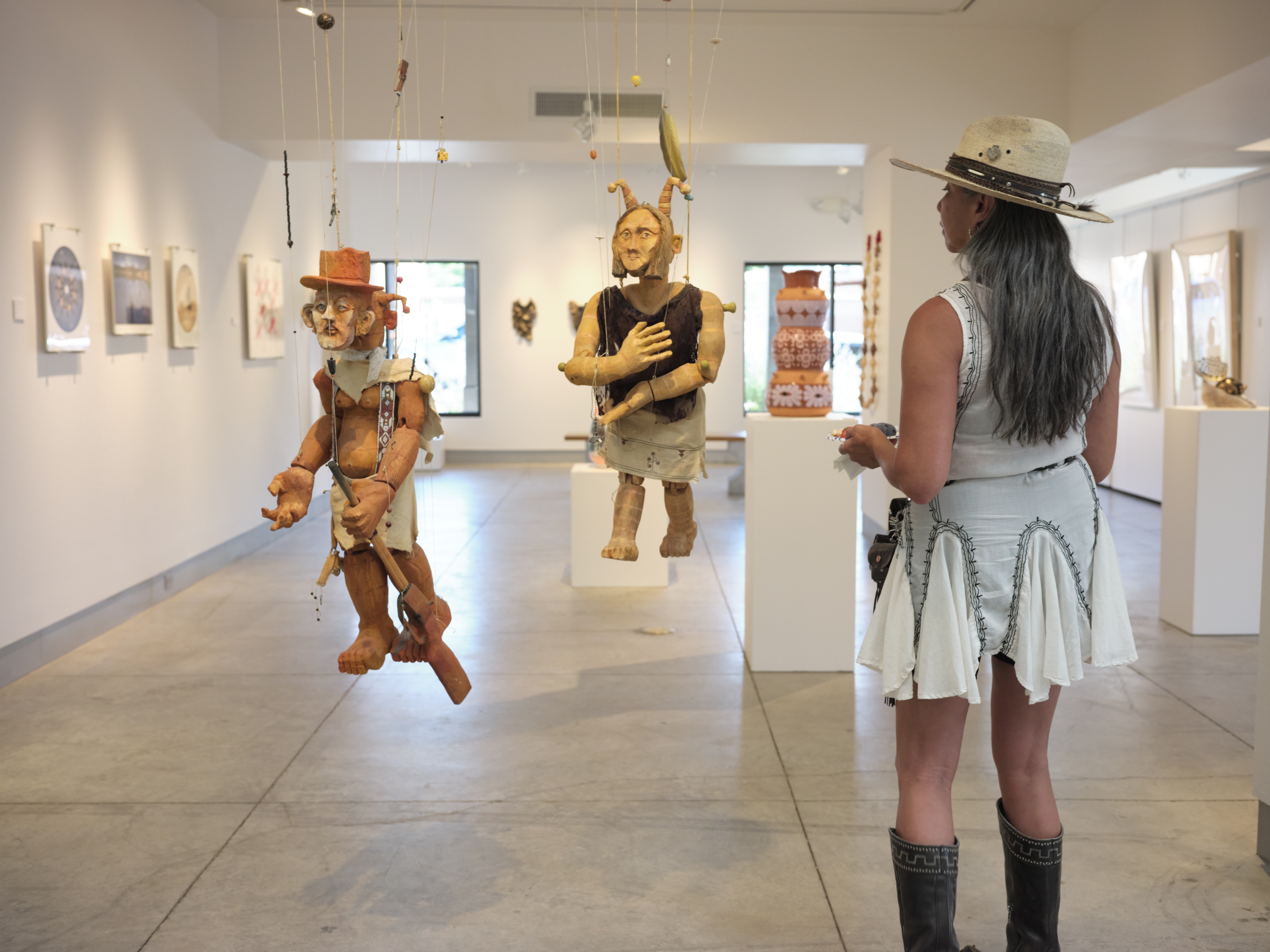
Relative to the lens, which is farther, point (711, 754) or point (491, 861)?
point (711, 754)

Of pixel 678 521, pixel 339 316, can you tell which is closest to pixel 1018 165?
pixel 678 521

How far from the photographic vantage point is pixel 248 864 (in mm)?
3018

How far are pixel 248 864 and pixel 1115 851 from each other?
7.82ft

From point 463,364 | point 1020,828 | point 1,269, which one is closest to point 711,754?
point 1020,828

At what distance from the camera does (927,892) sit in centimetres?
197

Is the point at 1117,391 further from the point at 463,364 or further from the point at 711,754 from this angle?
the point at 463,364

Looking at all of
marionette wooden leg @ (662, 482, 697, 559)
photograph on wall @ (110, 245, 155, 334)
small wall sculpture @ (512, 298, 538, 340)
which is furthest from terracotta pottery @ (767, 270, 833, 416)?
small wall sculpture @ (512, 298, 538, 340)

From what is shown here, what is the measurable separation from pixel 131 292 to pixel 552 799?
3847 millimetres

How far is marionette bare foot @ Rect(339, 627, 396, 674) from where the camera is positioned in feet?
7.32

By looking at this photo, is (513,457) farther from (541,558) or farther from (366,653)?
(366,653)

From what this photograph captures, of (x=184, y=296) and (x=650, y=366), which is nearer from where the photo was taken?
(x=650, y=366)

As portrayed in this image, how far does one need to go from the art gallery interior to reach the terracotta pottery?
2.4 inches

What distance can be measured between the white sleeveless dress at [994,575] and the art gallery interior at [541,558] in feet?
2.55

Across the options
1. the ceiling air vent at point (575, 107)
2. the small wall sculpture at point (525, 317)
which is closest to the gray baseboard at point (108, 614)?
the ceiling air vent at point (575, 107)
